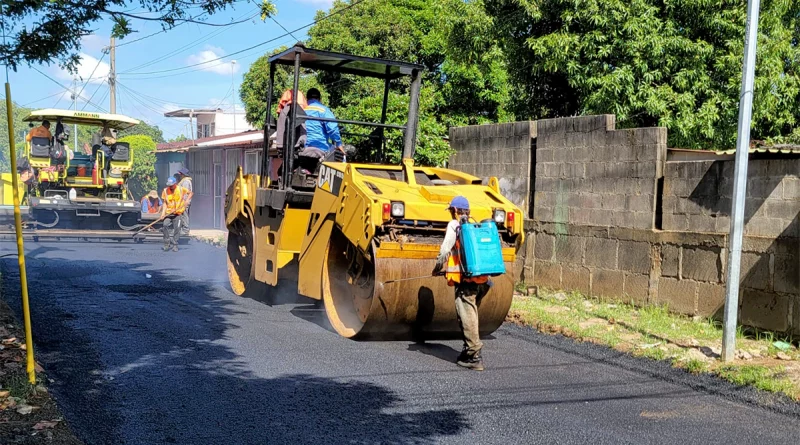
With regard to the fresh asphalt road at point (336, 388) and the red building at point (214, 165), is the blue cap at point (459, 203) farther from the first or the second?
the red building at point (214, 165)

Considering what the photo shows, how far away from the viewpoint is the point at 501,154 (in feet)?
40.2

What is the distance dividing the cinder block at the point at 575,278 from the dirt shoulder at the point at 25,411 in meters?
6.54

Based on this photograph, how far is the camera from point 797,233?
26.3ft

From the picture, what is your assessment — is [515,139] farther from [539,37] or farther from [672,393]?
[672,393]

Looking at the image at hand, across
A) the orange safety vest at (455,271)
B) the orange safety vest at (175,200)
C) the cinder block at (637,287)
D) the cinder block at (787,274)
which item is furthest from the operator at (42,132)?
the cinder block at (787,274)

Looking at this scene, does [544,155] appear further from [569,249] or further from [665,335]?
[665,335]

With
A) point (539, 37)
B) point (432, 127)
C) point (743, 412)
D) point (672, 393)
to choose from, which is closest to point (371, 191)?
point (672, 393)

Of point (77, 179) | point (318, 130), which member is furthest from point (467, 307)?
point (77, 179)

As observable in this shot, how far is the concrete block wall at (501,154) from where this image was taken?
11789mm

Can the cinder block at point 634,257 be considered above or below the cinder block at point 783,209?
below

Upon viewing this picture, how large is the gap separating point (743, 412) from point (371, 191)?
11.8ft

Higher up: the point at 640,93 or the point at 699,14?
the point at 699,14

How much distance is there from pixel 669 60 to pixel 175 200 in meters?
9.92

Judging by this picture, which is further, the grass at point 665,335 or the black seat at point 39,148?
the black seat at point 39,148
